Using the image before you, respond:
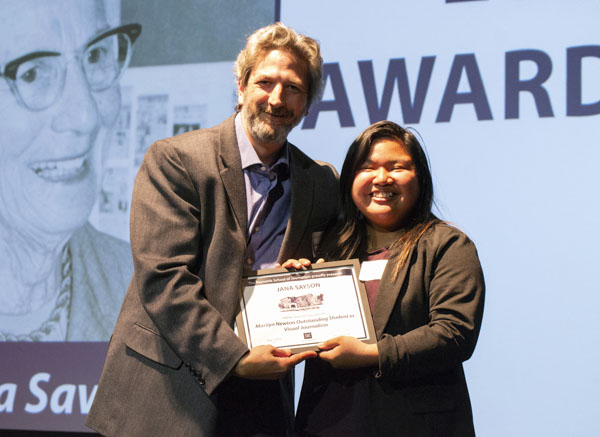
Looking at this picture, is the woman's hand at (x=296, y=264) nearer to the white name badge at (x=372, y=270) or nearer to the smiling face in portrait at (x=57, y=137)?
the white name badge at (x=372, y=270)

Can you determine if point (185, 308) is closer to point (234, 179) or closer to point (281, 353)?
point (281, 353)

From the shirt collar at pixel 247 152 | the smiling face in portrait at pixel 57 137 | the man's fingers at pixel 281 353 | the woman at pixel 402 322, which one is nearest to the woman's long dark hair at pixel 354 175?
the woman at pixel 402 322

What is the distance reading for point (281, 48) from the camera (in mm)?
2053

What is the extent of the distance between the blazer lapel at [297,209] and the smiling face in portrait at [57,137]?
1.67 m

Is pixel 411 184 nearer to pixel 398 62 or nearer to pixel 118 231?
pixel 398 62

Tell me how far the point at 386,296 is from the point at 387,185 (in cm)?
32

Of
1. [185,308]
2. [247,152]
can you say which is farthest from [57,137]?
[185,308]

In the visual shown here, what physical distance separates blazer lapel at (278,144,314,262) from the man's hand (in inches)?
12.3

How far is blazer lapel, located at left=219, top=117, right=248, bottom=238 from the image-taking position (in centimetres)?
189

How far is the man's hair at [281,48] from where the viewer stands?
2.06 meters

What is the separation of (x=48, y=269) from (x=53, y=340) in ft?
1.17

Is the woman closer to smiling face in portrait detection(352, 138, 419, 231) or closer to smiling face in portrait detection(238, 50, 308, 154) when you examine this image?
smiling face in portrait detection(352, 138, 419, 231)

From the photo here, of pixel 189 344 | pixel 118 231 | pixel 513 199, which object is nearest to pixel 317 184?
pixel 189 344

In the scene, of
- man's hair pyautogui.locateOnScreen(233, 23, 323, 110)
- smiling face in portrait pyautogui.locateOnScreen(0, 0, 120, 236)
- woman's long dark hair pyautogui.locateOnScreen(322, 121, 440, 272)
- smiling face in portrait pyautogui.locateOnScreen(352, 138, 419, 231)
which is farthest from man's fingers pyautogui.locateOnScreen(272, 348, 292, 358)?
smiling face in portrait pyautogui.locateOnScreen(0, 0, 120, 236)
